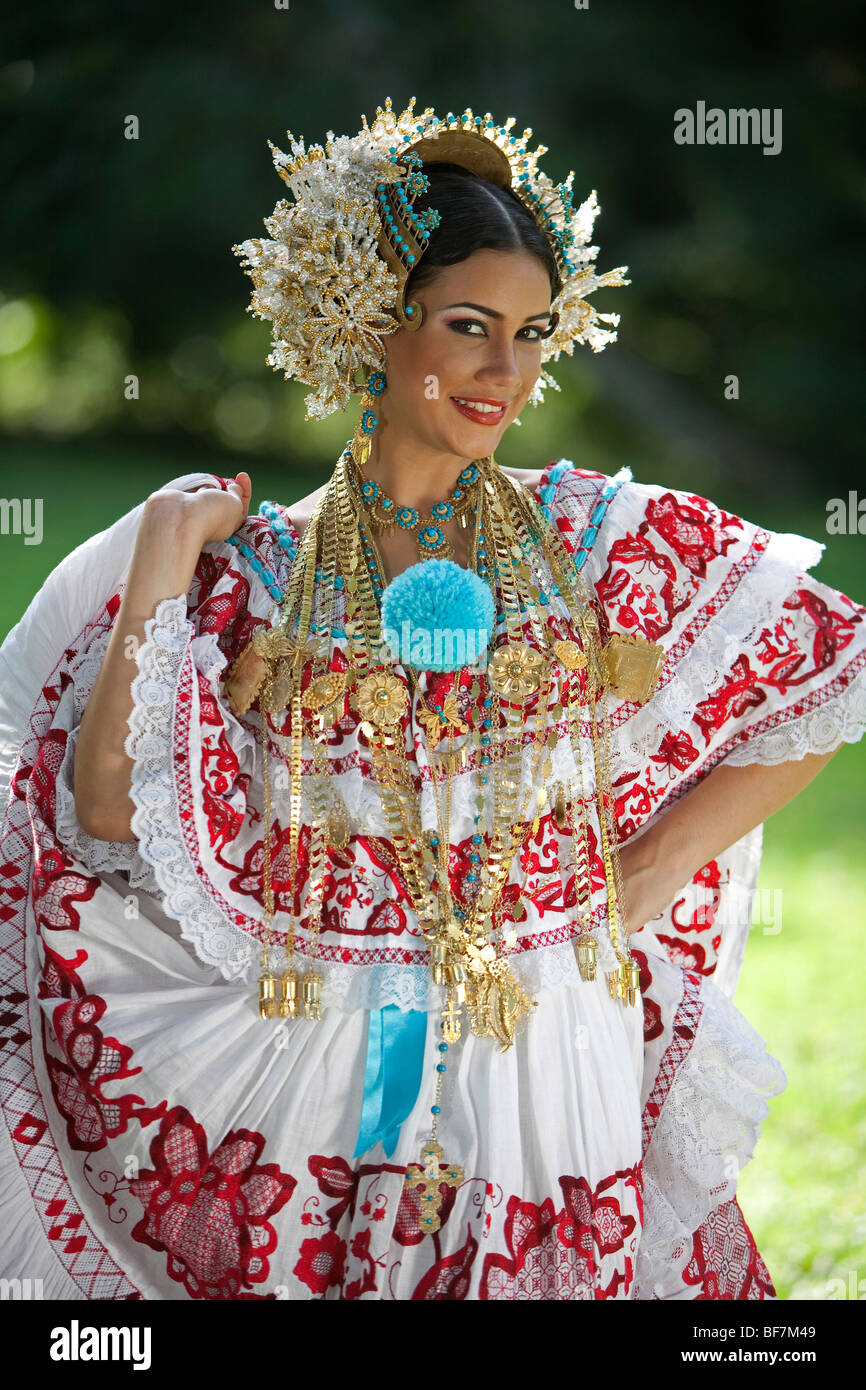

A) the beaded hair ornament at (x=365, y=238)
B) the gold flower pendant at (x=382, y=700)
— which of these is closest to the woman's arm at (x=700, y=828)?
the gold flower pendant at (x=382, y=700)

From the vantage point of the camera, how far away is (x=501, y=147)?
188 cm

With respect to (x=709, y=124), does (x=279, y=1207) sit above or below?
below

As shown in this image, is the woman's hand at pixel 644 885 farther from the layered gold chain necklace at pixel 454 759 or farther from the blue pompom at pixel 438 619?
the blue pompom at pixel 438 619

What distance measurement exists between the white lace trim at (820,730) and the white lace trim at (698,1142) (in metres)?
0.38

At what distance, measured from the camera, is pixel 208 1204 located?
5.39 ft

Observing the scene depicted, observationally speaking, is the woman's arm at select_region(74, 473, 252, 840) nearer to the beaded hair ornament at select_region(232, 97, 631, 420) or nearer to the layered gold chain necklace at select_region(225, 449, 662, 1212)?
the layered gold chain necklace at select_region(225, 449, 662, 1212)

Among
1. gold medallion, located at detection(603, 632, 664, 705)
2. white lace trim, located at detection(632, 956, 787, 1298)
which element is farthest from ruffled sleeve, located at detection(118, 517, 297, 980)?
white lace trim, located at detection(632, 956, 787, 1298)

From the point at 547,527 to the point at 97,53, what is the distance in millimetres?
6796

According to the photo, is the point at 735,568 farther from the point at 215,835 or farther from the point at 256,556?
the point at 215,835

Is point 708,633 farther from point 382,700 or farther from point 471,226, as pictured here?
point 471,226

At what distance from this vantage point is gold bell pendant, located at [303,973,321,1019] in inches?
65.0

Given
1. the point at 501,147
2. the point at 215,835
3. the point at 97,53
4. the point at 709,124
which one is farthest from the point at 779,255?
the point at 215,835

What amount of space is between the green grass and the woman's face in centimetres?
152

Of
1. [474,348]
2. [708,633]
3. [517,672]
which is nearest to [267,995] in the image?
[517,672]
